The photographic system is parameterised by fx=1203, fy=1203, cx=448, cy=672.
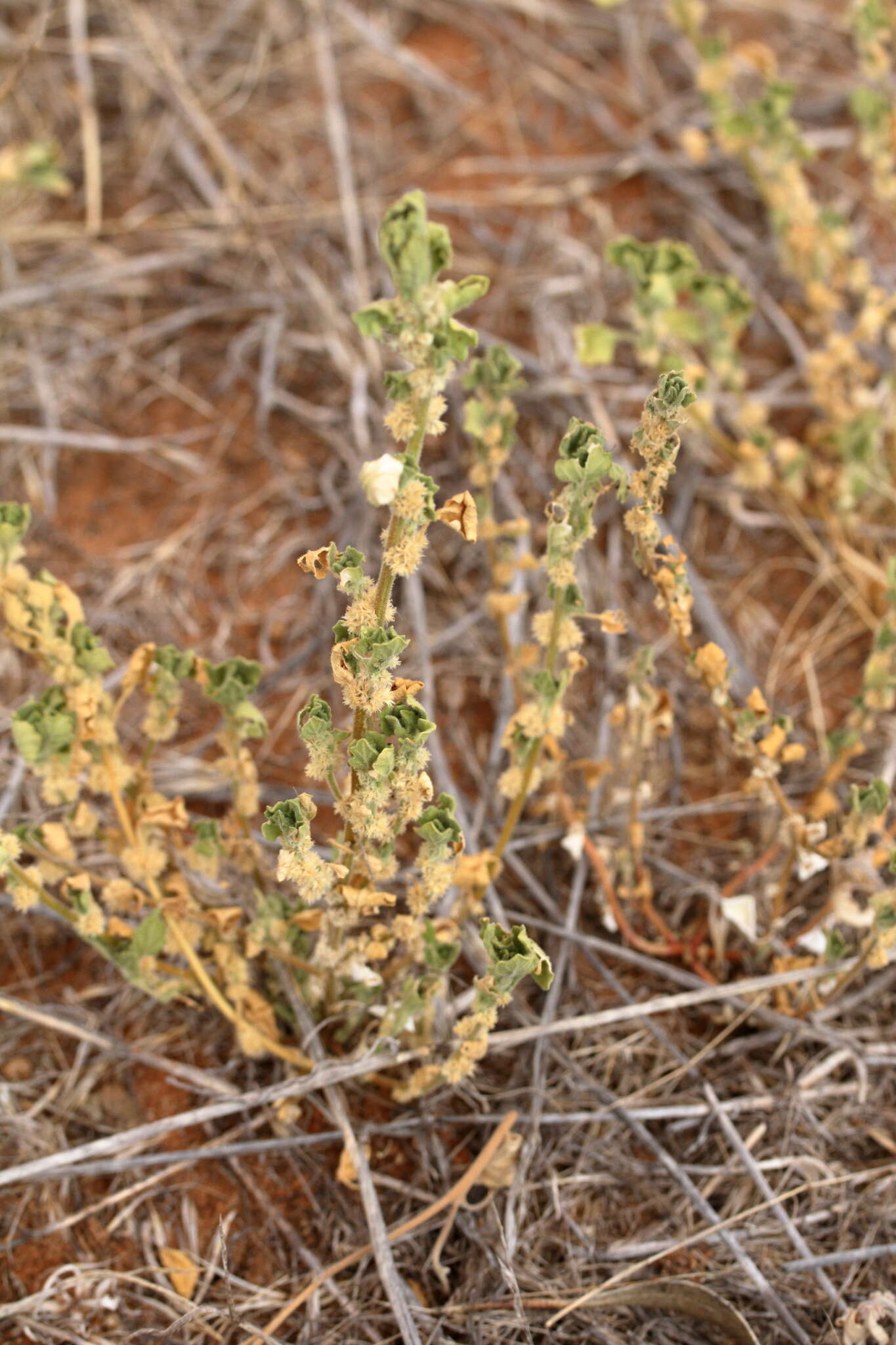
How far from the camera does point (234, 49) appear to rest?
12.2 ft

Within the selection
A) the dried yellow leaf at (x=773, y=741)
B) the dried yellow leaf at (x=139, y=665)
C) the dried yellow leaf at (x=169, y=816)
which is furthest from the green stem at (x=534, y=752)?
the dried yellow leaf at (x=139, y=665)

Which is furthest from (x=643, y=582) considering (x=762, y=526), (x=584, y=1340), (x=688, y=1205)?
(x=584, y=1340)

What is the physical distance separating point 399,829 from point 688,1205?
855 millimetres

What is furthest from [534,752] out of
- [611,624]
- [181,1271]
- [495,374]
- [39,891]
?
[181,1271]

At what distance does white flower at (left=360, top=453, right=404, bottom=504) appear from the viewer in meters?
1.39

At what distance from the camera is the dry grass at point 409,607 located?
192 centimetres

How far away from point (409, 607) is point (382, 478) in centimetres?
122

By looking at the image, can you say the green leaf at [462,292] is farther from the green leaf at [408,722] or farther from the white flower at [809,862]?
the white flower at [809,862]

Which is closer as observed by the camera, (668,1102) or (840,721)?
(668,1102)

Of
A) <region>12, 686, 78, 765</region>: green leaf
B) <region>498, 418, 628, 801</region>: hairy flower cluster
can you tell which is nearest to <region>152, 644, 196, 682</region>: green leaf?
<region>12, 686, 78, 765</region>: green leaf

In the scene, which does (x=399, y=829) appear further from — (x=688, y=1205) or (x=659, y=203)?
(x=659, y=203)

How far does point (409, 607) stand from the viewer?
2.60 m

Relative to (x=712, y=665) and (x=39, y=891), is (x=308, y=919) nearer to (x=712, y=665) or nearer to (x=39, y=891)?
(x=39, y=891)

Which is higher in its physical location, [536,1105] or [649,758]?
[649,758]
